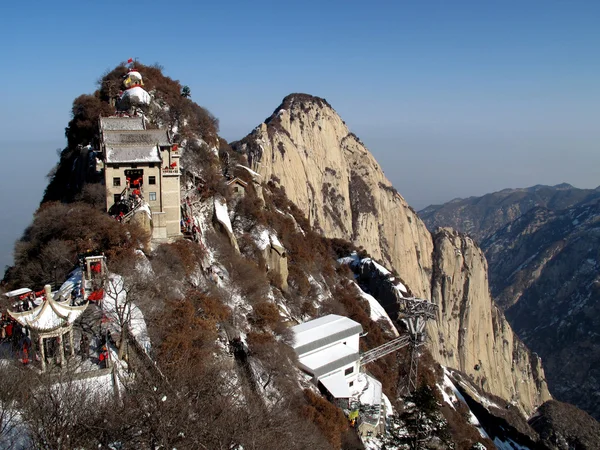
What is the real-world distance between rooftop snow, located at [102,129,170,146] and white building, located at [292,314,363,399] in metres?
14.0

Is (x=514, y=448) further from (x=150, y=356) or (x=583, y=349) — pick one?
(x=583, y=349)

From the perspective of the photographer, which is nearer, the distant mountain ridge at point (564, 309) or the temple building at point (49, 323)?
the temple building at point (49, 323)

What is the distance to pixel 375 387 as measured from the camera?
33.6 m

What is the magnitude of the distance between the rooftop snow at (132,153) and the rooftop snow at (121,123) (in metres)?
4.37

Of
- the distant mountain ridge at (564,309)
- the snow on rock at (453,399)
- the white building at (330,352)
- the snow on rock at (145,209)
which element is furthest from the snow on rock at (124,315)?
the distant mountain ridge at (564,309)

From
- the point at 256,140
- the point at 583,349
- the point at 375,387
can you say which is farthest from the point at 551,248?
the point at 375,387

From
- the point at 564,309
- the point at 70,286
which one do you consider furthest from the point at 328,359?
the point at 564,309

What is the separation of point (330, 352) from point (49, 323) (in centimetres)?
1813

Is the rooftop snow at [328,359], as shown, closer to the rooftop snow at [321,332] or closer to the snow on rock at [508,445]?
the rooftop snow at [321,332]

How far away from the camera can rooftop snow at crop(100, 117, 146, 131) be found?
112 feet

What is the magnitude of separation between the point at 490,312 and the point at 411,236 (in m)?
21.3

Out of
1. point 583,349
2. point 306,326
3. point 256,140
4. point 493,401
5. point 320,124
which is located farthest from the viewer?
point 583,349

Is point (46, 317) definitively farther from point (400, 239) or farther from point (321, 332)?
point (400, 239)

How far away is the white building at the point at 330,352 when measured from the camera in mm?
29781
